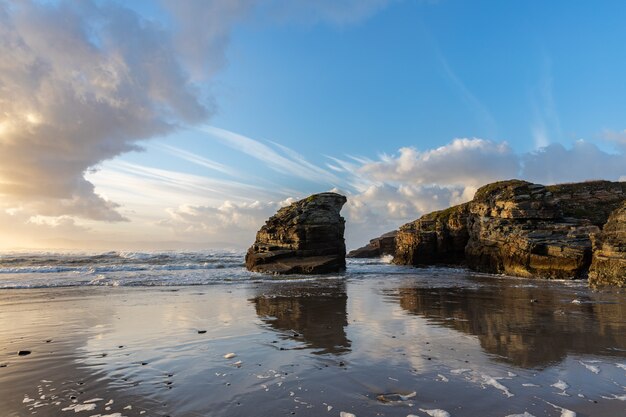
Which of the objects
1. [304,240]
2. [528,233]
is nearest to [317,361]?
[304,240]

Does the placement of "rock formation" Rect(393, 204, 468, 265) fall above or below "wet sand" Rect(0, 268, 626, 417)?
above

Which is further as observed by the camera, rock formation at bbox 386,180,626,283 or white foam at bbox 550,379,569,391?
rock formation at bbox 386,180,626,283

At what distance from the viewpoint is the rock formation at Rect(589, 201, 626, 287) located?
2417 cm

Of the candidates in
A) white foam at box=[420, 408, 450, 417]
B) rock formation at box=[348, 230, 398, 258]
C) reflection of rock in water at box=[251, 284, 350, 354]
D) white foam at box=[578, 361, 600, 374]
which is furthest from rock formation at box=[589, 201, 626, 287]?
rock formation at box=[348, 230, 398, 258]

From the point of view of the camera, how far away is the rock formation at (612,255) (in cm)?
2417

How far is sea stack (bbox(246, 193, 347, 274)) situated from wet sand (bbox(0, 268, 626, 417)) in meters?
25.2

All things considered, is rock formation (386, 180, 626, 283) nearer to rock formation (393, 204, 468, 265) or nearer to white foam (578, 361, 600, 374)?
rock formation (393, 204, 468, 265)

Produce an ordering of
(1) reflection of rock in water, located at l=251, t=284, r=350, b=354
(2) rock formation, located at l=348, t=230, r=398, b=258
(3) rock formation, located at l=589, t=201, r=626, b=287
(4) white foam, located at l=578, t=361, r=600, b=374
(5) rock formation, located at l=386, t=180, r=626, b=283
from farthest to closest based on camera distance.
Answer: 1. (2) rock formation, located at l=348, t=230, r=398, b=258
2. (5) rock formation, located at l=386, t=180, r=626, b=283
3. (3) rock formation, located at l=589, t=201, r=626, b=287
4. (1) reflection of rock in water, located at l=251, t=284, r=350, b=354
5. (4) white foam, located at l=578, t=361, r=600, b=374

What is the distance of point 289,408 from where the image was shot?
18.3 ft

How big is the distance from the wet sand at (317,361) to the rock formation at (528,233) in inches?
747

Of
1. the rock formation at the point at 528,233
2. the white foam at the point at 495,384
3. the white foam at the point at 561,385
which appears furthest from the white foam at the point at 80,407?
the rock formation at the point at 528,233

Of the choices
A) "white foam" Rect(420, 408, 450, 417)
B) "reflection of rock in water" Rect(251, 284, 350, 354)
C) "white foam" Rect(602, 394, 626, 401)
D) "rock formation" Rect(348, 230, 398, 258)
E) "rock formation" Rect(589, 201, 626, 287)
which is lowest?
"white foam" Rect(602, 394, 626, 401)

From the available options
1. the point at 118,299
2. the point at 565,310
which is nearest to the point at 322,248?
the point at 118,299

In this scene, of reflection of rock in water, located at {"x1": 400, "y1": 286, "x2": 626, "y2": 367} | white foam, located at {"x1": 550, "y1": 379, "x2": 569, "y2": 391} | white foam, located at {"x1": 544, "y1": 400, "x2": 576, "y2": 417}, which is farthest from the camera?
reflection of rock in water, located at {"x1": 400, "y1": 286, "x2": 626, "y2": 367}
